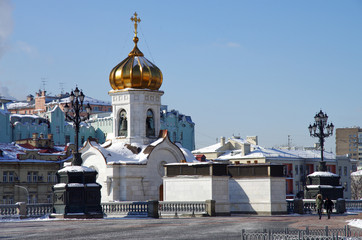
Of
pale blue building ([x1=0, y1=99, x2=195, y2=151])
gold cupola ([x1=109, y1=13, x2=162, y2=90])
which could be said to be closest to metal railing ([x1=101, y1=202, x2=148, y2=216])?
gold cupola ([x1=109, y1=13, x2=162, y2=90])

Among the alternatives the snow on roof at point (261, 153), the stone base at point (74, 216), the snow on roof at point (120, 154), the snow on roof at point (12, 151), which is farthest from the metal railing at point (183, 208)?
the snow on roof at point (261, 153)

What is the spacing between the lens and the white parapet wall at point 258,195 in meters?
42.1

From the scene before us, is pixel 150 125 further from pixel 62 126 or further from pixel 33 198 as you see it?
A: pixel 62 126

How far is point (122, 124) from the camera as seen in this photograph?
4956 cm

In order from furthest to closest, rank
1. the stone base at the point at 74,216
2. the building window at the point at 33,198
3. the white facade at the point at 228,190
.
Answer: the building window at the point at 33,198
the white facade at the point at 228,190
the stone base at the point at 74,216

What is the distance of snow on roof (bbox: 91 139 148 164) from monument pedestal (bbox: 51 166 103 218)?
397 inches

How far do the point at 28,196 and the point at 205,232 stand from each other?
4679 cm

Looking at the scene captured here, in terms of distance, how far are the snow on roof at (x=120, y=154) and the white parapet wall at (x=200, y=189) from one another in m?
5.65

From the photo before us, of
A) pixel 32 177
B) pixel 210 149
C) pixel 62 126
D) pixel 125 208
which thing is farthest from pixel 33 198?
pixel 125 208

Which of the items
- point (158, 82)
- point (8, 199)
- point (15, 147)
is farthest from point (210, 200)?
point (15, 147)

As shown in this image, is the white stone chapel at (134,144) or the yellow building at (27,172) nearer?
the white stone chapel at (134,144)

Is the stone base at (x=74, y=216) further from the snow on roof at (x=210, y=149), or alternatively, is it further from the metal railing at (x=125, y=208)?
the snow on roof at (x=210, y=149)

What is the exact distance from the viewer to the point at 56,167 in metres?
73.2

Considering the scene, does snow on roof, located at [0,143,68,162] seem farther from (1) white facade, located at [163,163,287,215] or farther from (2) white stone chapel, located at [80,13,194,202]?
(1) white facade, located at [163,163,287,215]
